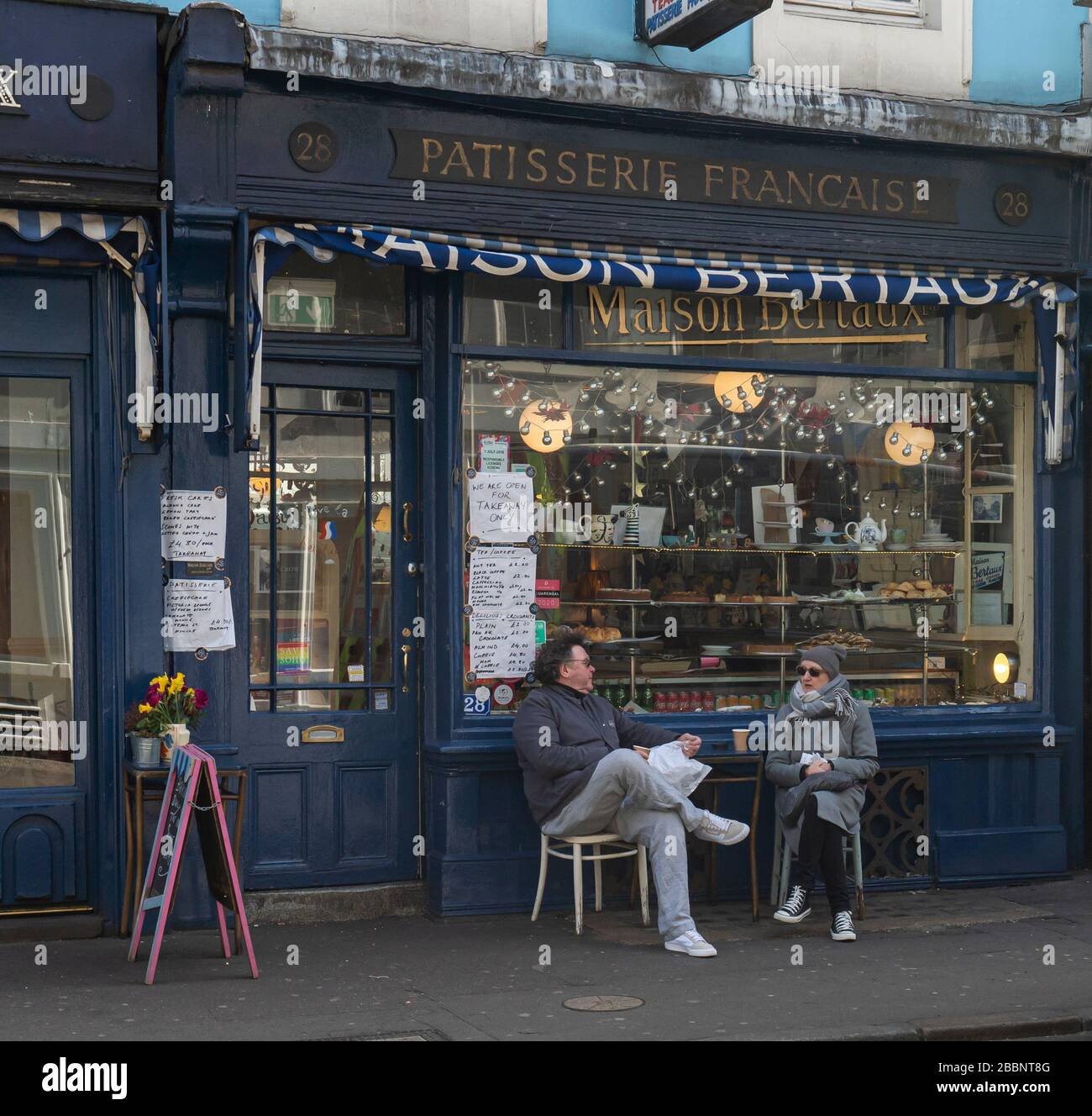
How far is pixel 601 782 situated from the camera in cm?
813

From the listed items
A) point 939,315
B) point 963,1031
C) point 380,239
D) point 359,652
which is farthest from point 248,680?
point 939,315

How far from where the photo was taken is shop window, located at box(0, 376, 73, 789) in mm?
8188

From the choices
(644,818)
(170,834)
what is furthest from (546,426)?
(170,834)

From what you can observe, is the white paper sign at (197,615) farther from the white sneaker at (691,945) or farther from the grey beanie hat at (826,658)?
the grey beanie hat at (826,658)

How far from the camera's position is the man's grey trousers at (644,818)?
7961 mm

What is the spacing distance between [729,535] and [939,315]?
1941mm

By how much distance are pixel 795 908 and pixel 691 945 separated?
37.2 inches

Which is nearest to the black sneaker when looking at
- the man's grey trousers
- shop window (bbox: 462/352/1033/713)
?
the man's grey trousers

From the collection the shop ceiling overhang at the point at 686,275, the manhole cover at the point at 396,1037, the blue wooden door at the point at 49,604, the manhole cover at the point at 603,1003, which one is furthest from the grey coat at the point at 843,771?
the blue wooden door at the point at 49,604

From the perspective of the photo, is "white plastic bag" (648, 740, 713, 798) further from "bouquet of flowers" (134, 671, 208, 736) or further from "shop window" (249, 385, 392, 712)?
"bouquet of flowers" (134, 671, 208, 736)

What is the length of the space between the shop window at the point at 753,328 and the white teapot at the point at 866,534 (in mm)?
998

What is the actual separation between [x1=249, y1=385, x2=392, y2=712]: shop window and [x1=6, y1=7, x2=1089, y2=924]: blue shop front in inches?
0.8

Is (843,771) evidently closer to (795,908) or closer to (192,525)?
(795,908)

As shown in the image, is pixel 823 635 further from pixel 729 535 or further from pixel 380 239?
pixel 380 239
